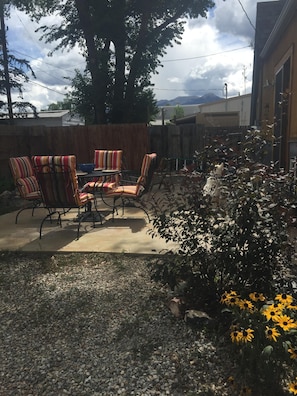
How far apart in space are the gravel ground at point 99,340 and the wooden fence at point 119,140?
6.70 meters

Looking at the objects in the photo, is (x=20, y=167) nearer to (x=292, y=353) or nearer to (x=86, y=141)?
(x=86, y=141)

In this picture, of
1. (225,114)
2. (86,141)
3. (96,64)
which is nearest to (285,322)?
(86,141)

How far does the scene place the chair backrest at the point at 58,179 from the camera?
4309mm

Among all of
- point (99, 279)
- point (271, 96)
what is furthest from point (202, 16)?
point (99, 279)

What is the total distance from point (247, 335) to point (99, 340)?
970 millimetres

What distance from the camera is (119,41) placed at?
14.2 m

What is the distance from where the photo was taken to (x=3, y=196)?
7.17 meters

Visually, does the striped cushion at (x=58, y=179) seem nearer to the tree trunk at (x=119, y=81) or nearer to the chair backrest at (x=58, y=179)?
the chair backrest at (x=58, y=179)

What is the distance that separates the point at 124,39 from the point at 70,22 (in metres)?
2.80

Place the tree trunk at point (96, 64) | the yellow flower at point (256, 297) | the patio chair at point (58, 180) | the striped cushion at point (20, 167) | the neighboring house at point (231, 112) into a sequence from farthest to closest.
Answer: the neighboring house at point (231, 112), the tree trunk at point (96, 64), the striped cushion at point (20, 167), the patio chair at point (58, 180), the yellow flower at point (256, 297)

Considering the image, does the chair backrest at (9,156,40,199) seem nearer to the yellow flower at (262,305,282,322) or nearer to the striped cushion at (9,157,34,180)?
the striped cushion at (9,157,34,180)

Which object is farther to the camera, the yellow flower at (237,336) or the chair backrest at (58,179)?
the chair backrest at (58,179)

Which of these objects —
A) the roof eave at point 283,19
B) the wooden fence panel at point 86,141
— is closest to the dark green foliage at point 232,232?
the roof eave at point 283,19

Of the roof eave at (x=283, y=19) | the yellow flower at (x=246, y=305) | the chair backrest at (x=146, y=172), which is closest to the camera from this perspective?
the yellow flower at (x=246, y=305)
